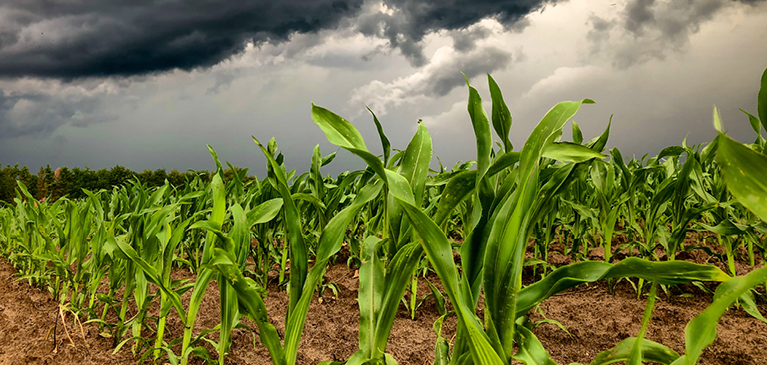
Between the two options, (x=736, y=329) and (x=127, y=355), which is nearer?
(x=127, y=355)

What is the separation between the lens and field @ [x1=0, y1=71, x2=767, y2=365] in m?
0.82

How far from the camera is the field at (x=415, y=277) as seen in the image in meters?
0.82

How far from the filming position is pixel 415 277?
2383 mm

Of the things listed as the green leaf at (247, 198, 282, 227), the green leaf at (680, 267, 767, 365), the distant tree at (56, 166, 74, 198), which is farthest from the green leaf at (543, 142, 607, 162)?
the distant tree at (56, 166, 74, 198)

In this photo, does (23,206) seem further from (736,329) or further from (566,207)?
(736,329)

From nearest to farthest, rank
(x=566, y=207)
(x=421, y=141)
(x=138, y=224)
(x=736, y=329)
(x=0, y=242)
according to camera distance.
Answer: (x=421, y=141) → (x=138, y=224) → (x=736, y=329) → (x=566, y=207) → (x=0, y=242)

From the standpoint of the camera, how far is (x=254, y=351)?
1.87 metres

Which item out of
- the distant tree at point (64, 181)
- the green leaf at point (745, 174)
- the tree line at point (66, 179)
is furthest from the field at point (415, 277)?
the distant tree at point (64, 181)

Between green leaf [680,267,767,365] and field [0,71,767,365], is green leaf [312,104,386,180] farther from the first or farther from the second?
green leaf [680,267,767,365]

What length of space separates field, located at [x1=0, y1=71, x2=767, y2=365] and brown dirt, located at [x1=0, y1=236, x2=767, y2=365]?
1 cm

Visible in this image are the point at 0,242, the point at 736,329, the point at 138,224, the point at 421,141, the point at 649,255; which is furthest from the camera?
the point at 0,242

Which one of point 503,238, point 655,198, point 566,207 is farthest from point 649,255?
point 503,238

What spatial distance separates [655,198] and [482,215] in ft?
7.65

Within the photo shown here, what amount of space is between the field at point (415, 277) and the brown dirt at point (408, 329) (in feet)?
0.04
